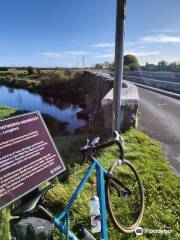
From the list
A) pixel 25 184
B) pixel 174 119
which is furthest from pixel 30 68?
pixel 25 184

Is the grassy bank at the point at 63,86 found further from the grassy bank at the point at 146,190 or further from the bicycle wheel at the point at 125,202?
the bicycle wheel at the point at 125,202

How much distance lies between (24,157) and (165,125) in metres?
5.74

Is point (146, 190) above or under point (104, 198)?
under

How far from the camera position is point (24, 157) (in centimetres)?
234

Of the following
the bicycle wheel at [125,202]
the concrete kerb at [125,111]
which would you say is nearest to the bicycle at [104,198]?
the bicycle wheel at [125,202]

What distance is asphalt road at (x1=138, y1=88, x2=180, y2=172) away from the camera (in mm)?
5457

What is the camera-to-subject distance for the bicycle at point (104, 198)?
90.0 inches

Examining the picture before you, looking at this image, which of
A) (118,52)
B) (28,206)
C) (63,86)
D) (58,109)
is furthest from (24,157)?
(63,86)

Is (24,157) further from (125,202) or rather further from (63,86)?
(63,86)

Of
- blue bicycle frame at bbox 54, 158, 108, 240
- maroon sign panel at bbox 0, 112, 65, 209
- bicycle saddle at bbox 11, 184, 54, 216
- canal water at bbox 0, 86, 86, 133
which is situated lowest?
canal water at bbox 0, 86, 86, 133

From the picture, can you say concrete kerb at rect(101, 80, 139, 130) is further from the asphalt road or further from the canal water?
the canal water

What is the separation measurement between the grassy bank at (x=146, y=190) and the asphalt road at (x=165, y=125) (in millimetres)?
247

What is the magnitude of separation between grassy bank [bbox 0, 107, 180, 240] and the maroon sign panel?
742 mm

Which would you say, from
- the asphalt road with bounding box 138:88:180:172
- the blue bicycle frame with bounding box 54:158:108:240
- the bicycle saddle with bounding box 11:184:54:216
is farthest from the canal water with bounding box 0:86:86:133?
the bicycle saddle with bounding box 11:184:54:216
